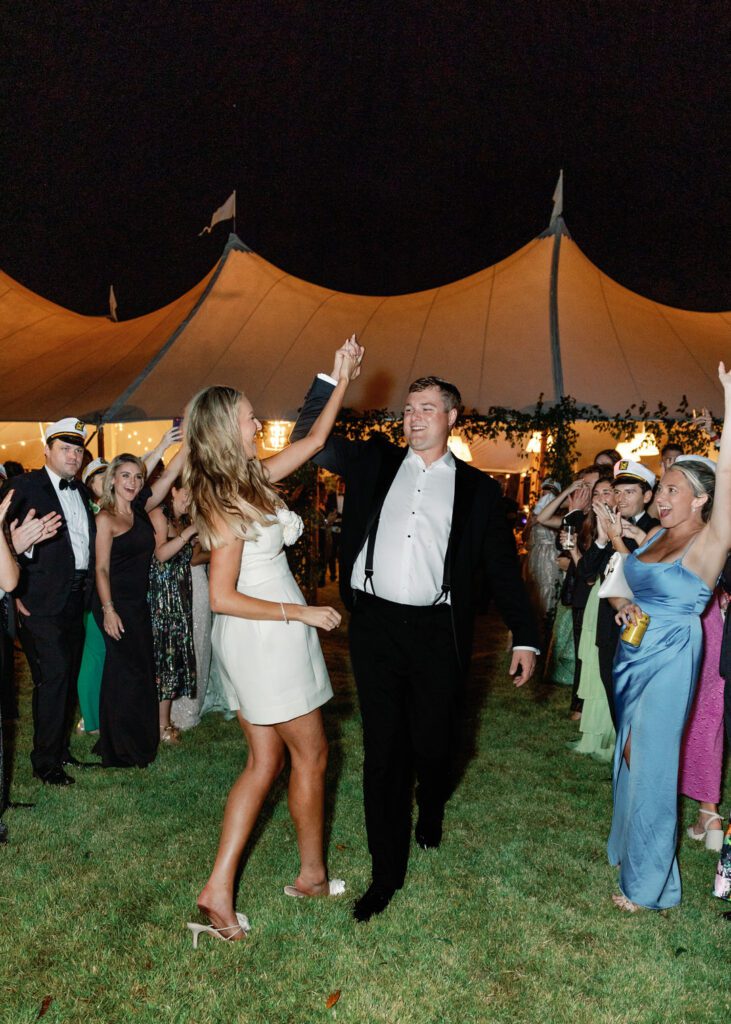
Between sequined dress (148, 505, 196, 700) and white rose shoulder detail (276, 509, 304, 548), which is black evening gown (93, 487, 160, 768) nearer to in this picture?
sequined dress (148, 505, 196, 700)

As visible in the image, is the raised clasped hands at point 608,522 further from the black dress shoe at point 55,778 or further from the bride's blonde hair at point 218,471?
the black dress shoe at point 55,778

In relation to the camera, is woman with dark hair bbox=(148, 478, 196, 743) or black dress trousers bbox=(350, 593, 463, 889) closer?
black dress trousers bbox=(350, 593, 463, 889)

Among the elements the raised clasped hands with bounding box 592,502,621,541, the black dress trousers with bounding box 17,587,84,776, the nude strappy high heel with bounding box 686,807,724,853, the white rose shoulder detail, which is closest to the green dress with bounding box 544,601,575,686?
the nude strappy high heel with bounding box 686,807,724,853

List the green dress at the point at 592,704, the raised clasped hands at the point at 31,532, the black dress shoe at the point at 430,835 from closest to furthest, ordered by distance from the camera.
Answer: the raised clasped hands at the point at 31,532 → the black dress shoe at the point at 430,835 → the green dress at the point at 592,704

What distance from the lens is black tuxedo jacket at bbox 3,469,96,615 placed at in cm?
401

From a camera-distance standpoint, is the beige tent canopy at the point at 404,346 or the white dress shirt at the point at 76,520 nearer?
the white dress shirt at the point at 76,520

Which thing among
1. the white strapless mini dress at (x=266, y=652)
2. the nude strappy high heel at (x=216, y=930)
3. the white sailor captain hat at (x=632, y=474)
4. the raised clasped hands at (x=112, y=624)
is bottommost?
the nude strappy high heel at (x=216, y=930)

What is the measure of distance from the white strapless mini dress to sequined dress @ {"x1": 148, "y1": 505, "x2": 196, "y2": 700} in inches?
94.9

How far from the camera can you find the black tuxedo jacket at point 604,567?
3.82 m

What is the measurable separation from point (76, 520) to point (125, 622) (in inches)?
26.3

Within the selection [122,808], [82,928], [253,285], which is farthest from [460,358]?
[82,928]

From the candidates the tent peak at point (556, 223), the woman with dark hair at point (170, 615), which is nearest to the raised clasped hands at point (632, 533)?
the woman with dark hair at point (170, 615)

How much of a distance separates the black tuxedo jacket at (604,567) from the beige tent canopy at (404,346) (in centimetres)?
391

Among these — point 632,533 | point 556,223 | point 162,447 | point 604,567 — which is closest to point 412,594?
point 632,533
